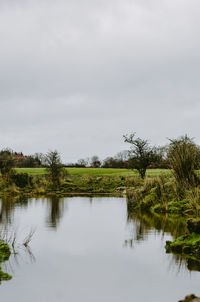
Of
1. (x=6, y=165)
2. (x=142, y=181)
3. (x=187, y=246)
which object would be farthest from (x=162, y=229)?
(x=6, y=165)

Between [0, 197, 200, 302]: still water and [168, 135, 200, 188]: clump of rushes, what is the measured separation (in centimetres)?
292

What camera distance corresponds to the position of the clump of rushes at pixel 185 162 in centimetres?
1428

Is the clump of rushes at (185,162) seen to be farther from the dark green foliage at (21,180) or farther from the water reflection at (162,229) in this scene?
the dark green foliage at (21,180)

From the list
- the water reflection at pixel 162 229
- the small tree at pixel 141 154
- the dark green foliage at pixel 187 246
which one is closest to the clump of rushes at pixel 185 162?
the water reflection at pixel 162 229

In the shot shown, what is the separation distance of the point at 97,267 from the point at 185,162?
829 centimetres

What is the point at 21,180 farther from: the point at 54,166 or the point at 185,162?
the point at 185,162

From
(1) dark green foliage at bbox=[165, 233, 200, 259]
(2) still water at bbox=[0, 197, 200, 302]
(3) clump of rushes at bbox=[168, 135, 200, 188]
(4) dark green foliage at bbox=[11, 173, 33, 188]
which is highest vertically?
(3) clump of rushes at bbox=[168, 135, 200, 188]

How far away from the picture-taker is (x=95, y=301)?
5.11m

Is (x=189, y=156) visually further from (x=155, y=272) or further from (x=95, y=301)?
(x=95, y=301)

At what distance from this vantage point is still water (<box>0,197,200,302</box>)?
17.8 feet

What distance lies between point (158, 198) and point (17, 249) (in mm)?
11211

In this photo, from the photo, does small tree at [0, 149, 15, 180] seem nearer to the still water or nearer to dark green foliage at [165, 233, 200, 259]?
the still water

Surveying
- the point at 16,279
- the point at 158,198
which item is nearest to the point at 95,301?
the point at 16,279

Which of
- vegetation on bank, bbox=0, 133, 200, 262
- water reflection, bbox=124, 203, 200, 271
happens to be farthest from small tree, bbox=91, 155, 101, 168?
water reflection, bbox=124, 203, 200, 271
